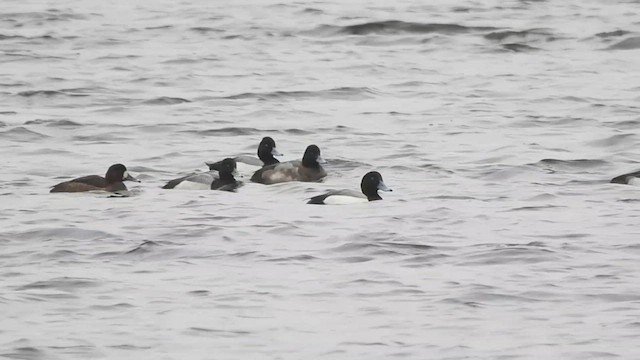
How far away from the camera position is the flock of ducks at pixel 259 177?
54.6 feet

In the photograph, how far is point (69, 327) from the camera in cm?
1091

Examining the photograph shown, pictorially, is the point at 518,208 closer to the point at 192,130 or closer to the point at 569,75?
the point at 192,130

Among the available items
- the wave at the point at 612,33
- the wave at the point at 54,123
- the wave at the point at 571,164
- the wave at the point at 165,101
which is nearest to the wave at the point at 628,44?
the wave at the point at 612,33

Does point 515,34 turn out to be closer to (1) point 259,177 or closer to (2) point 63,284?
(1) point 259,177

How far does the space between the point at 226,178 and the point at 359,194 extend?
62.9 inches

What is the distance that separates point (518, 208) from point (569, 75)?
11.2 metres

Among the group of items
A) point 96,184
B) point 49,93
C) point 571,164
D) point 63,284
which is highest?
point 63,284

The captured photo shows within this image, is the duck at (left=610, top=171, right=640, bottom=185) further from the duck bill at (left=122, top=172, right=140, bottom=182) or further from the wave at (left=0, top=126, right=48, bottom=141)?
the wave at (left=0, top=126, right=48, bottom=141)

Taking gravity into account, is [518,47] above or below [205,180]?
below

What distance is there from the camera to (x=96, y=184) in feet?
54.9

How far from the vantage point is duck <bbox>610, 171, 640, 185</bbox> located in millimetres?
16984

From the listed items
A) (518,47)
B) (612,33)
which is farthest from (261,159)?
(612,33)

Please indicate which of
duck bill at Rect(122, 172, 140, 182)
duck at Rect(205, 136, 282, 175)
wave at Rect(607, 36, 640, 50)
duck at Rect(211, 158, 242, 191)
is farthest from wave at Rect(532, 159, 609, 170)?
wave at Rect(607, 36, 640, 50)

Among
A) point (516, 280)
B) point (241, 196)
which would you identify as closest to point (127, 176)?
point (241, 196)
